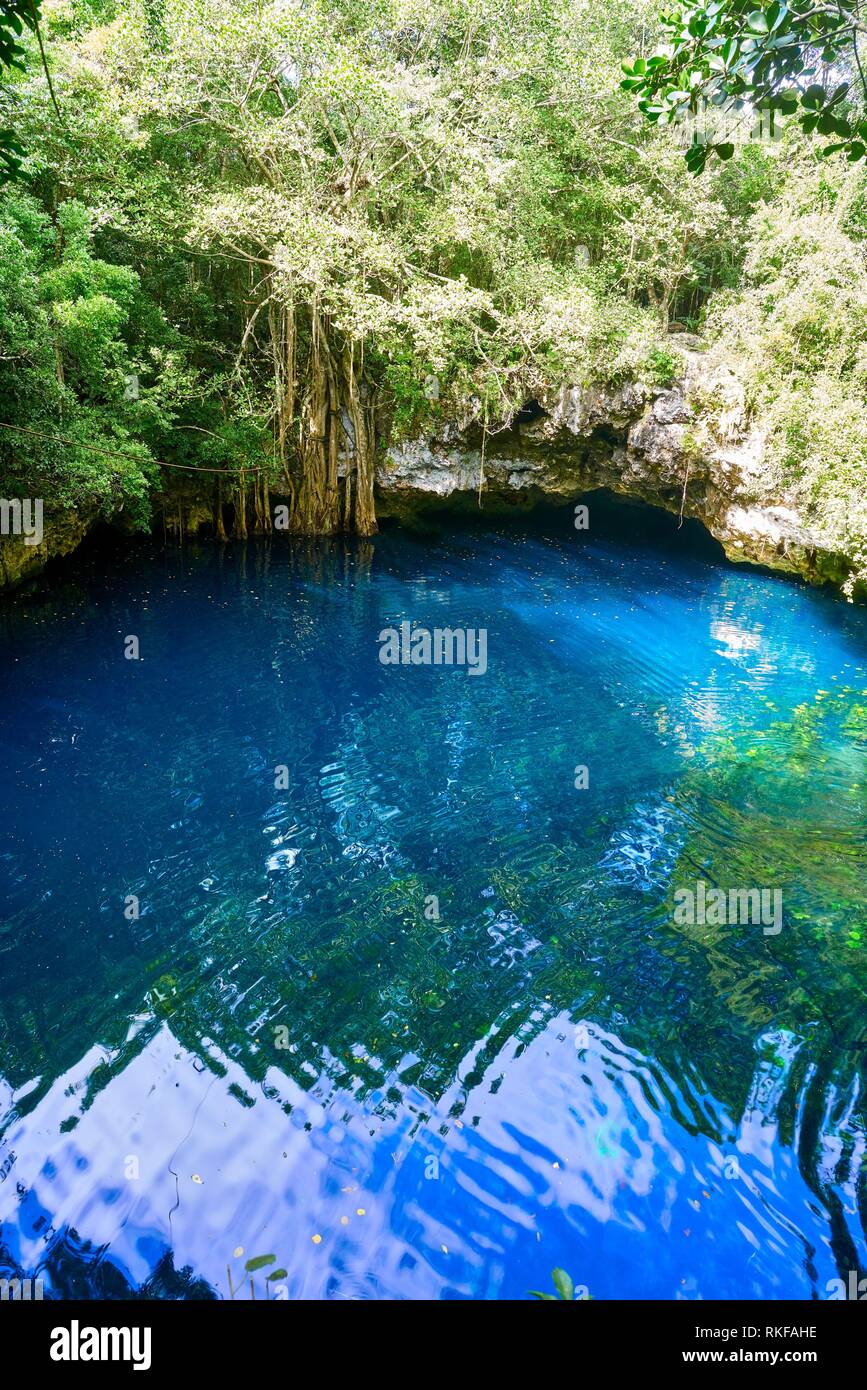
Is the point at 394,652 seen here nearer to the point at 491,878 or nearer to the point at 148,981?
the point at 491,878

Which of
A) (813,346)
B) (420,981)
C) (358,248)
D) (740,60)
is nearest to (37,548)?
(358,248)

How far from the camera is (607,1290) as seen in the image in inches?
174

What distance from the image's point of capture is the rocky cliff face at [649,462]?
18.5 metres

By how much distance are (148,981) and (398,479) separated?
58.4ft

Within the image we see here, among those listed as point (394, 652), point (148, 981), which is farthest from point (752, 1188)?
point (394, 652)

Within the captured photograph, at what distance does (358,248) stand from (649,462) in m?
8.91
